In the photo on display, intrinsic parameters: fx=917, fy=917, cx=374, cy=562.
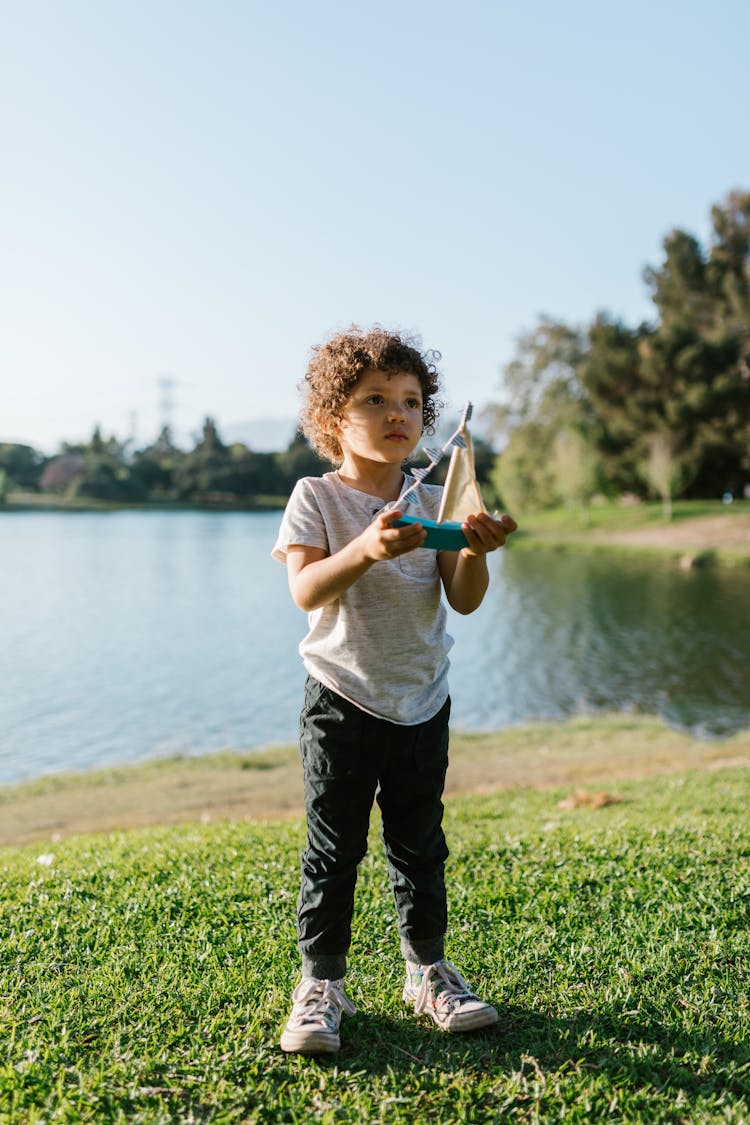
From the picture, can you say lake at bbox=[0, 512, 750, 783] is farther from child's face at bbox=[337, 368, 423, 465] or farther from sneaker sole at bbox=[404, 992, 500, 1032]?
child's face at bbox=[337, 368, 423, 465]

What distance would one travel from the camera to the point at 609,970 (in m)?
→ 2.91

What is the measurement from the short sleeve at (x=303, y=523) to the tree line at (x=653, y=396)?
4434cm

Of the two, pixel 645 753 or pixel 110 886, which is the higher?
pixel 110 886

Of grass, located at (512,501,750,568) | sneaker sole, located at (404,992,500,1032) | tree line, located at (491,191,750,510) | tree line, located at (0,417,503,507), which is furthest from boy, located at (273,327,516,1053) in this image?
tree line, located at (0,417,503,507)

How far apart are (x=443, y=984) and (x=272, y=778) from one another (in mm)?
6998

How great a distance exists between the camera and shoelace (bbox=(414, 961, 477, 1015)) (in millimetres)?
2602

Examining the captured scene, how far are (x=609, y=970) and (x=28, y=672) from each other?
1576cm

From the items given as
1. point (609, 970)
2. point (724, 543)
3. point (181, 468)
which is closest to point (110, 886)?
point (609, 970)

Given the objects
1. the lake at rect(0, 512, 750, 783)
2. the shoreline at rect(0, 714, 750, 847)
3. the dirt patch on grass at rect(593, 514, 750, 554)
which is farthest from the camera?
the dirt patch on grass at rect(593, 514, 750, 554)

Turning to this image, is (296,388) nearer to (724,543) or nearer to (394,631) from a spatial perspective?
(394,631)

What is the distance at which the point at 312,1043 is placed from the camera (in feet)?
7.87

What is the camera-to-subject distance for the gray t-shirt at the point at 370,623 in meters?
2.50

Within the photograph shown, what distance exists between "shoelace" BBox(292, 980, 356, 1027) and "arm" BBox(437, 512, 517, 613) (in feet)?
3.68

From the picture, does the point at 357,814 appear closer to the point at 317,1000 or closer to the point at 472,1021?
the point at 317,1000
